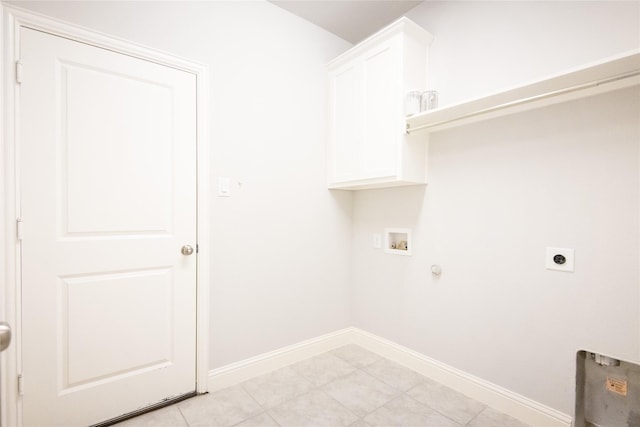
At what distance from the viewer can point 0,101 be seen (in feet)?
4.82

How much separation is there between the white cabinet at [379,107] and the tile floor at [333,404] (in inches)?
54.1

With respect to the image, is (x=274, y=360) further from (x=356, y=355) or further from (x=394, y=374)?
(x=394, y=374)

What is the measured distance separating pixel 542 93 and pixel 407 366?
1.96 metres

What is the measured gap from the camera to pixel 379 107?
7.37 feet

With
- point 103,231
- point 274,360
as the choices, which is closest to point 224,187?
point 103,231

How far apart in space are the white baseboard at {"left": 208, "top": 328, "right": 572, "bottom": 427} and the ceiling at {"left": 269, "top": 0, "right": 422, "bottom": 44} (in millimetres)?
2567

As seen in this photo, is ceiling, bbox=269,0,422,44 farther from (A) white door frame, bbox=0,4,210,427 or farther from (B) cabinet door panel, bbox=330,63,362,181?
(A) white door frame, bbox=0,4,210,427

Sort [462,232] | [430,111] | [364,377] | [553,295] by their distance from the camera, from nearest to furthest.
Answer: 1. [553,295]
2. [430,111]
3. [462,232]
4. [364,377]

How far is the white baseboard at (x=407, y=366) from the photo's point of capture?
1.76 meters

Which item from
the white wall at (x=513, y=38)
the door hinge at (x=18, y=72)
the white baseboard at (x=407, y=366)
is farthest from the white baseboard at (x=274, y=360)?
the white wall at (x=513, y=38)

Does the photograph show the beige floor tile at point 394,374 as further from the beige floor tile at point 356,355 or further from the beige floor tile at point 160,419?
the beige floor tile at point 160,419

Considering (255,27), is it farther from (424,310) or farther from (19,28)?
(424,310)

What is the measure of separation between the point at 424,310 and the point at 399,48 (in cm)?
180

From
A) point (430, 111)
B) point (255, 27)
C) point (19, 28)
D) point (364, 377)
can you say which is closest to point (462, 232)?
point (430, 111)
